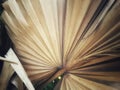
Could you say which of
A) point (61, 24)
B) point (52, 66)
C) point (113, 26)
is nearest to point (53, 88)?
point (52, 66)

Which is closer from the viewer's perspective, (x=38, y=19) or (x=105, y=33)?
(x=105, y=33)

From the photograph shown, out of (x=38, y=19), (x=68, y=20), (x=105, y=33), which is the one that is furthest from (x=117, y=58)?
(x=38, y=19)

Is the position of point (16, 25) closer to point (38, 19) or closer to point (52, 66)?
point (38, 19)

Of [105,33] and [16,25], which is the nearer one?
[105,33]

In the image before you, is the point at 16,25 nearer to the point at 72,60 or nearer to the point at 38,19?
the point at 38,19

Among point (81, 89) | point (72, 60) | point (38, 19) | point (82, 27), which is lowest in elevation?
point (81, 89)

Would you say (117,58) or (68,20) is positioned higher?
(68,20)
